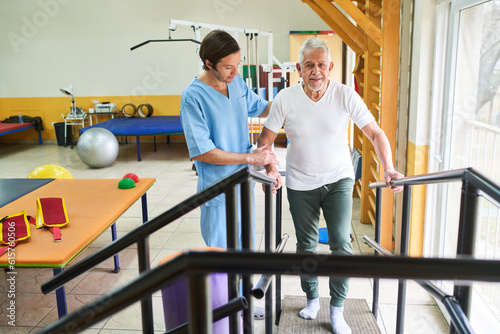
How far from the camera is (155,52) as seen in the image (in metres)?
8.73

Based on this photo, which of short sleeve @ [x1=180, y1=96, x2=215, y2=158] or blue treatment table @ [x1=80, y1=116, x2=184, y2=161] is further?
blue treatment table @ [x1=80, y1=116, x2=184, y2=161]

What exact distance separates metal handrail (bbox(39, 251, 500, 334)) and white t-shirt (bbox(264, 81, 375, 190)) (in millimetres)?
1563

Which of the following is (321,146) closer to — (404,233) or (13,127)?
(404,233)

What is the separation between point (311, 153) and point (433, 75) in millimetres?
1178

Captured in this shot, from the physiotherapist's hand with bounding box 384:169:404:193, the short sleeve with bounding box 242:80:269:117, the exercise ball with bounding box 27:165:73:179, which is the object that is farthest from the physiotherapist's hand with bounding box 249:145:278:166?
the exercise ball with bounding box 27:165:73:179

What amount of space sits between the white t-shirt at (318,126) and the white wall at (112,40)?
6.61 metres

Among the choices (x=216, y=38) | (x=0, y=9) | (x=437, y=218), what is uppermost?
(x=0, y=9)

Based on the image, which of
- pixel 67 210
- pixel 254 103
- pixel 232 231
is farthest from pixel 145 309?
pixel 67 210

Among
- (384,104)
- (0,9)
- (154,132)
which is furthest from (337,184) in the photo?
(0,9)

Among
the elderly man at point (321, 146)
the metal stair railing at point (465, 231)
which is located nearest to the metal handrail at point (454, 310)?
the metal stair railing at point (465, 231)

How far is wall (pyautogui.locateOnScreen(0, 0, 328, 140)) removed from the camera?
8453 millimetres

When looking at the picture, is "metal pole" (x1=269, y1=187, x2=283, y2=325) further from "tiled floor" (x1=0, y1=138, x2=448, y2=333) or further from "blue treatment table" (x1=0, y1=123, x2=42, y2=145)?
"blue treatment table" (x1=0, y1=123, x2=42, y2=145)

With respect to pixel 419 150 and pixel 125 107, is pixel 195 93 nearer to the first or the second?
pixel 419 150

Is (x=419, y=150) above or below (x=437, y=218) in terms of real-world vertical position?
above
